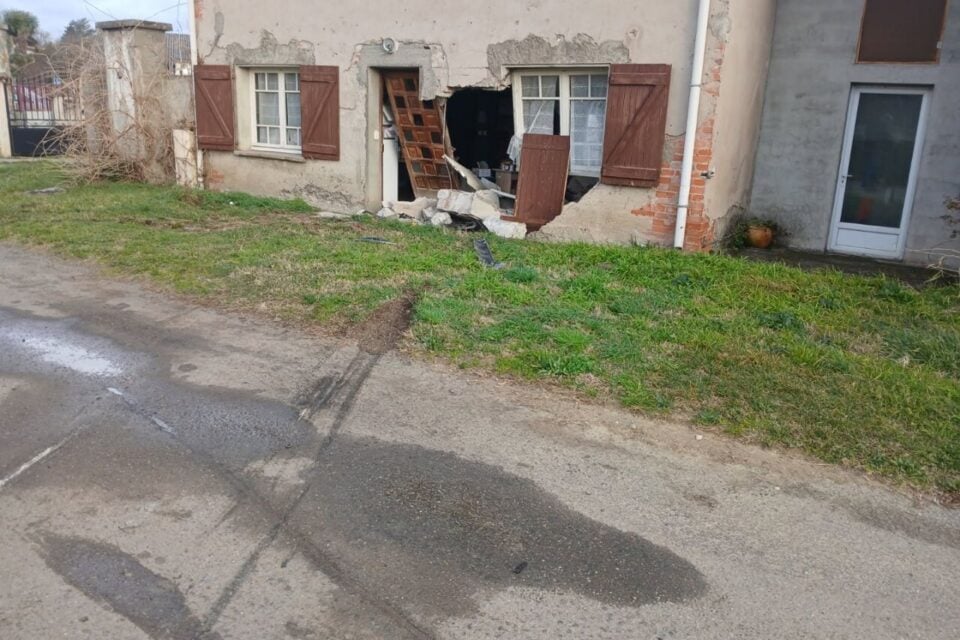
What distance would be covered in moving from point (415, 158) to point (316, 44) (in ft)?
7.38

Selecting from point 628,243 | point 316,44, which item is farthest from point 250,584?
point 316,44

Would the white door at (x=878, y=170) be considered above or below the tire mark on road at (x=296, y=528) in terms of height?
above

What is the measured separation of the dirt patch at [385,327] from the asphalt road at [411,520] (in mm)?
568

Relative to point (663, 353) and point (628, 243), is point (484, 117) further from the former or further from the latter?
point (663, 353)

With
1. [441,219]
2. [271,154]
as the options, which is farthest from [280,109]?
[441,219]

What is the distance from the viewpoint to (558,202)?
10.0 metres

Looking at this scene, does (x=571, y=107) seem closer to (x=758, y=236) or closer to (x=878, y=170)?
(x=758, y=236)

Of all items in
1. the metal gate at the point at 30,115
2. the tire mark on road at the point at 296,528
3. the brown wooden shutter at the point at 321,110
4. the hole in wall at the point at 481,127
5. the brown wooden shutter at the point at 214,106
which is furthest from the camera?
the metal gate at the point at 30,115

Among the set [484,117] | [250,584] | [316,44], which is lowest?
[250,584]

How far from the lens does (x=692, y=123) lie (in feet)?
28.7

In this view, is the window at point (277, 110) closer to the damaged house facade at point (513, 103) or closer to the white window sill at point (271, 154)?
the damaged house facade at point (513, 103)

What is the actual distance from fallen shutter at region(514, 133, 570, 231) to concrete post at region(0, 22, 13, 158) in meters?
15.0

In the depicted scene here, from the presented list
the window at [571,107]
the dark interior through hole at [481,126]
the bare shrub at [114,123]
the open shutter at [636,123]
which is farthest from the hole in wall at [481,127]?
the bare shrub at [114,123]

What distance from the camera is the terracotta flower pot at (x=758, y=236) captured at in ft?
33.9
